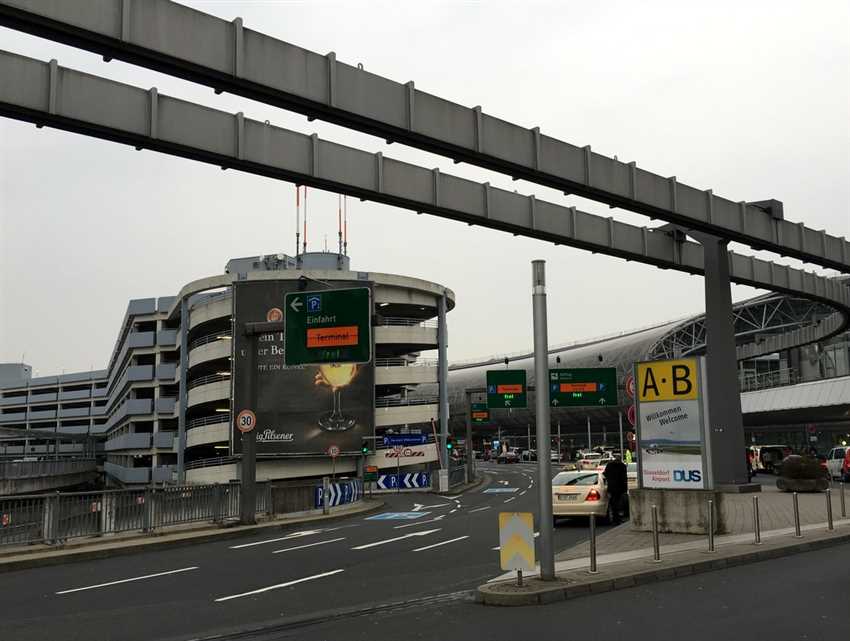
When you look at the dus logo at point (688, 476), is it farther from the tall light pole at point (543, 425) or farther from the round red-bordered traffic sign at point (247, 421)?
the round red-bordered traffic sign at point (247, 421)

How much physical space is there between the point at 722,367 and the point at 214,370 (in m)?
47.1

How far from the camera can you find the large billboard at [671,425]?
1681cm

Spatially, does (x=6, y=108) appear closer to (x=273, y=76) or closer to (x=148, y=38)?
(x=148, y=38)

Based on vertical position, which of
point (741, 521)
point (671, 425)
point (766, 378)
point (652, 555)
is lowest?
point (741, 521)

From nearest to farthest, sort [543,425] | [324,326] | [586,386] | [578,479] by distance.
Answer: [543,425] → [578,479] → [324,326] → [586,386]

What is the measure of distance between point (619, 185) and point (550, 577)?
14.0 metres

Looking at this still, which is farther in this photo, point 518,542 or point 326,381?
point 326,381

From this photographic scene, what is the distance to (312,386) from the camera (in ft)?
180

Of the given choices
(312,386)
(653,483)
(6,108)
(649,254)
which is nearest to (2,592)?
(6,108)

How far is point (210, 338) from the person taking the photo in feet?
207

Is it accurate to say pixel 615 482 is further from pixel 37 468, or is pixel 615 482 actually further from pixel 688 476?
pixel 37 468

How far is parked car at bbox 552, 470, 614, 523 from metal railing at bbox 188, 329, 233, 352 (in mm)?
42680

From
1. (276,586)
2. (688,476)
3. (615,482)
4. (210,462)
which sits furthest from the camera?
(210,462)

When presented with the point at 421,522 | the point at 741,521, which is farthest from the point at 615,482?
the point at 421,522
